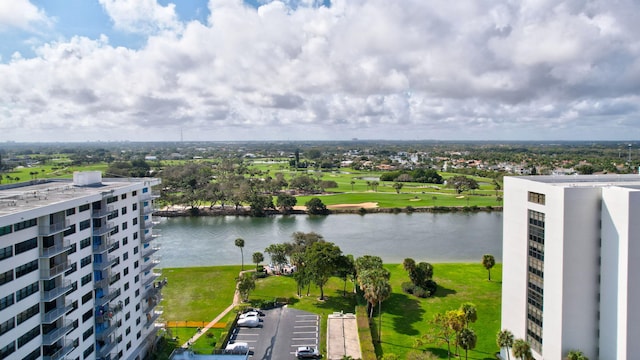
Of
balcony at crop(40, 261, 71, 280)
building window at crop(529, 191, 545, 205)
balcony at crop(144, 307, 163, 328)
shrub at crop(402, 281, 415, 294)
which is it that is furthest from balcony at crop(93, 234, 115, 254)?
shrub at crop(402, 281, 415, 294)

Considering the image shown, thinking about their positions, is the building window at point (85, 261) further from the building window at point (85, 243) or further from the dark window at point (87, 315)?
the dark window at point (87, 315)

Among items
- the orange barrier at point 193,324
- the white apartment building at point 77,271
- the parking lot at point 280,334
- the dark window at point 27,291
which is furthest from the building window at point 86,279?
the parking lot at point 280,334

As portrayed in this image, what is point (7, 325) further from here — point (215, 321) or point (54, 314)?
point (215, 321)

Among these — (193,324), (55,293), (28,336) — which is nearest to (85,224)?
(55,293)

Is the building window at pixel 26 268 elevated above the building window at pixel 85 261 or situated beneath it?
elevated above

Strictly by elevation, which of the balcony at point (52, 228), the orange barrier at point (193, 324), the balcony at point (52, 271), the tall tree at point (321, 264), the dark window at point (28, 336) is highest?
the balcony at point (52, 228)

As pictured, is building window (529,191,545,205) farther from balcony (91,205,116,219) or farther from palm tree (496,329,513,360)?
balcony (91,205,116,219)
